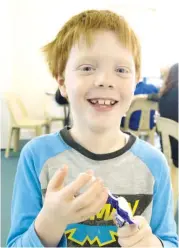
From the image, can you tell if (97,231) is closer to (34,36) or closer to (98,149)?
(98,149)

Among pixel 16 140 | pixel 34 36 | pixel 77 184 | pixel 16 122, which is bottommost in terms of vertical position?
pixel 16 140

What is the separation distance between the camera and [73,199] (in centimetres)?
42

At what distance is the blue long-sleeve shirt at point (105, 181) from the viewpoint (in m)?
0.59

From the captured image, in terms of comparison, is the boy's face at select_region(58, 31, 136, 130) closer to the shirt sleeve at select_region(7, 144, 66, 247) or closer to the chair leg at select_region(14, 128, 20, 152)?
the shirt sleeve at select_region(7, 144, 66, 247)

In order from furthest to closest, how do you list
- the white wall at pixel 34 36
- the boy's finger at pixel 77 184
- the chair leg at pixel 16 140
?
the white wall at pixel 34 36 → the chair leg at pixel 16 140 → the boy's finger at pixel 77 184

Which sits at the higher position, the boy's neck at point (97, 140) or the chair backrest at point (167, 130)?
the boy's neck at point (97, 140)

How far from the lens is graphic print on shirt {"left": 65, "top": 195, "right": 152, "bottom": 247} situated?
60 centimetres

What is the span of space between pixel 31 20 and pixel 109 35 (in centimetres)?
397

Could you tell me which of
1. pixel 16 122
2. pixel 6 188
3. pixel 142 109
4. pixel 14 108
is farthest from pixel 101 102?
pixel 14 108

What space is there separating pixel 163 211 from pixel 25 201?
0.28 m

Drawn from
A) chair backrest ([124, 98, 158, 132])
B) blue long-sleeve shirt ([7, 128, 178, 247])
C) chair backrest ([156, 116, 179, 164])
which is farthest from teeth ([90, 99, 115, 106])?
chair backrest ([124, 98, 158, 132])

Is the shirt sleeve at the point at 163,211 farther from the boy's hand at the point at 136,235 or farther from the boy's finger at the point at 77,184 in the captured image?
the boy's finger at the point at 77,184

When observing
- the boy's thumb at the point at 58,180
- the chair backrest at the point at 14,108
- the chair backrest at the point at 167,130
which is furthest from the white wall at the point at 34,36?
the boy's thumb at the point at 58,180

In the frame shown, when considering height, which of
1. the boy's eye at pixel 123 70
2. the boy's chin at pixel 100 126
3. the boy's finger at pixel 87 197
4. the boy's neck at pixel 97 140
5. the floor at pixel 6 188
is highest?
the boy's eye at pixel 123 70
